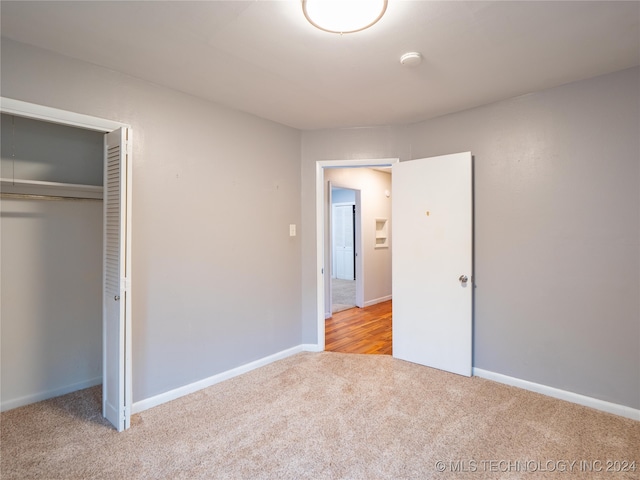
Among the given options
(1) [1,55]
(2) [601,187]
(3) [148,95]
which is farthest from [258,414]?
(2) [601,187]

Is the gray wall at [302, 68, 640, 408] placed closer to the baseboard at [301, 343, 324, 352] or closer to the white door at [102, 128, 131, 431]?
the baseboard at [301, 343, 324, 352]

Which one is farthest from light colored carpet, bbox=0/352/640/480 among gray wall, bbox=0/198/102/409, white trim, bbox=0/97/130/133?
white trim, bbox=0/97/130/133

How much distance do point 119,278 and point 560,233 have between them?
327cm

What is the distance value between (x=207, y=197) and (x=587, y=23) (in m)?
2.77

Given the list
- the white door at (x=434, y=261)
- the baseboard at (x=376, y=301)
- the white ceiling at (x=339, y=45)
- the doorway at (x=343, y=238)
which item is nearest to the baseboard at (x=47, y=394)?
the white ceiling at (x=339, y=45)

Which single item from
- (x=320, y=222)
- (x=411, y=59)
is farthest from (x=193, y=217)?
(x=411, y=59)

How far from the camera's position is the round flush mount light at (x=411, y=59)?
6.91 ft

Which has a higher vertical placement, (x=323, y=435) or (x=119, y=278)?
(x=119, y=278)

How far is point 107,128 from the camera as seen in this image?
7.53 ft

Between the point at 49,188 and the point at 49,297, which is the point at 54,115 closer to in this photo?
the point at 49,188

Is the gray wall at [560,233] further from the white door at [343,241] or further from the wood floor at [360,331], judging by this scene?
the white door at [343,241]

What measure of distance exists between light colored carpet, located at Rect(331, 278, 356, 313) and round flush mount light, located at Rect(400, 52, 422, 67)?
4.16 meters

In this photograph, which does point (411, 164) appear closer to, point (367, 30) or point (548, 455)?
point (367, 30)

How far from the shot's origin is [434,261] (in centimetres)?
320
